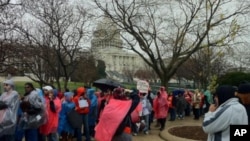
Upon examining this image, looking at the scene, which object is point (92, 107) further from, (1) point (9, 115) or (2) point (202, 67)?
(2) point (202, 67)

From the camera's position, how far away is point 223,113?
169 inches

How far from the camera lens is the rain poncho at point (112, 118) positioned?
20.0 ft

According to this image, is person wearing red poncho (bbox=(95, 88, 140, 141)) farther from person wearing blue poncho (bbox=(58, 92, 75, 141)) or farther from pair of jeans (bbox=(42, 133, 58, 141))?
person wearing blue poncho (bbox=(58, 92, 75, 141))

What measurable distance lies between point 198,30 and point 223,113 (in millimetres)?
19754

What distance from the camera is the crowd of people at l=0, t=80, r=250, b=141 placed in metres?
4.42

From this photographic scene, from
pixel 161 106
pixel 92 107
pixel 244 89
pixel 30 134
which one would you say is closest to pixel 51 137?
pixel 30 134

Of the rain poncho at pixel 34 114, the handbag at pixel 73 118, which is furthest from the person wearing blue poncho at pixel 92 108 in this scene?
the rain poncho at pixel 34 114

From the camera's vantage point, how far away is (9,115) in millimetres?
7496

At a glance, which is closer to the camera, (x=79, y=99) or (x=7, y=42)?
(x=79, y=99)

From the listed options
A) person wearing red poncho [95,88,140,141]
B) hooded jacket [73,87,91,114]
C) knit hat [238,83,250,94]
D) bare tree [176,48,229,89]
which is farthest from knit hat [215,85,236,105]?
bare tree [176,48,229,89]

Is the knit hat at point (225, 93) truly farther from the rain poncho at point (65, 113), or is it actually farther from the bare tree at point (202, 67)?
the bare tree at point (202, 67)

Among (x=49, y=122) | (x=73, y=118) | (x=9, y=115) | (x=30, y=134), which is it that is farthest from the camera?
(x=73, y=118)

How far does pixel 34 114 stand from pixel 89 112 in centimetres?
296

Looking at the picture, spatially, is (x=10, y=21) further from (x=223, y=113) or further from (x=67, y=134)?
(x=223, y=113)
